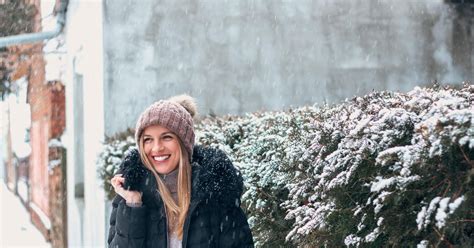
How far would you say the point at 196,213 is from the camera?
3.77 m

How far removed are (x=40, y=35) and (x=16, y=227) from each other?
31.6 ft

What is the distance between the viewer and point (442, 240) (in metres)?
2.98

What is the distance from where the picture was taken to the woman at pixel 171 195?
375cm

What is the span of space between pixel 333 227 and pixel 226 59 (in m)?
7.79

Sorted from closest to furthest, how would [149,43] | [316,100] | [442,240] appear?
[442,240] → [149,43] → [316,100]

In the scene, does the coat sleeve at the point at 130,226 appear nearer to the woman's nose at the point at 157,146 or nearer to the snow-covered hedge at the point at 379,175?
the woman's nose at the point at 157,146

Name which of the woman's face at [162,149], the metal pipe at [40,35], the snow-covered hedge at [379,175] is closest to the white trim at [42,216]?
the metal pipe at [40,35]

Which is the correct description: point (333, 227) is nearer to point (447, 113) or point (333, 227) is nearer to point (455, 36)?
point (447, 113)

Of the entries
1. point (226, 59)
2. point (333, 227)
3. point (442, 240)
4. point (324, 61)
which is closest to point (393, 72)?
point (324, 61)

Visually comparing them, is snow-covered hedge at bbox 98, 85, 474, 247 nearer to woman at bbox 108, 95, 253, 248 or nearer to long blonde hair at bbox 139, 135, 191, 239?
woman at bbox 108, 95, 253, 248

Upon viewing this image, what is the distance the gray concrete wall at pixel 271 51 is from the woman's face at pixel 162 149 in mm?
6976

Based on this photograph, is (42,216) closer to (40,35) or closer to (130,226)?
(40,35)

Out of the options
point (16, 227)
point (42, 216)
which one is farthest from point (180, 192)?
point (16, 227)

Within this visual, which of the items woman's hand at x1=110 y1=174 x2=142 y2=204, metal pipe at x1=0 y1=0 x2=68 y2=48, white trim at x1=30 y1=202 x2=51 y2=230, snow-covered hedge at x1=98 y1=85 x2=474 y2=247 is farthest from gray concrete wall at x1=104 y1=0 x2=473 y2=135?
white trim at x1=30 y1=202 x2=51 y2=230
